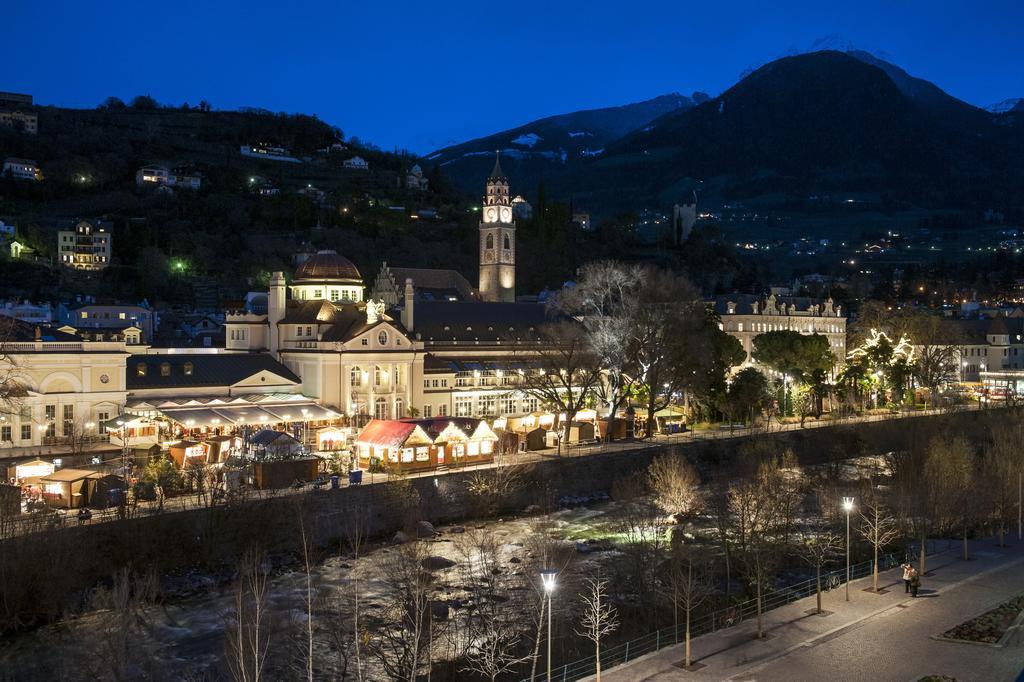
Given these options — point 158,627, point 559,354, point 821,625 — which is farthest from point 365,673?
point 559,354

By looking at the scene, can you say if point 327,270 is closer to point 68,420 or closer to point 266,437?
point 68,420

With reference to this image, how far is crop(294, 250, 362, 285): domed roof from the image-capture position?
256ft

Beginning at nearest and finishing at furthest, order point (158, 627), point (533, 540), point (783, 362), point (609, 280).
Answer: point (158, 627) → point (533, 540) → point (609, 280) → point (783, 362)

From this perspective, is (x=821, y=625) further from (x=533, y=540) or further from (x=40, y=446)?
(x=40, y=446)

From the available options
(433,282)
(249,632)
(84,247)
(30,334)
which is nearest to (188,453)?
(30,334)

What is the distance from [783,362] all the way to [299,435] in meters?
44.7

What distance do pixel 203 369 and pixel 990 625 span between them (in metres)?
49.2

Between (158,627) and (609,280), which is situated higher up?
(609,280)

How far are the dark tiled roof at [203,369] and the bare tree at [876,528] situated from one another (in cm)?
3968

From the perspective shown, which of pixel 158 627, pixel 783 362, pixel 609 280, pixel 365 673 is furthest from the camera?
pixel 783 362

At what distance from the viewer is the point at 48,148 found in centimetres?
18162

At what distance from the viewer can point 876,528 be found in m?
36.0

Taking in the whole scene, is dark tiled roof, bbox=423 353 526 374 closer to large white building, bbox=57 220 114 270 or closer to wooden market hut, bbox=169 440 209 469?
wooden market hut, bbox=169 440 209 469

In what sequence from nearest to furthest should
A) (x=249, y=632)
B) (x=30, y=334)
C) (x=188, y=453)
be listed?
(x=249, y=632)
(x=188, y=453)
(x=30, y=334)
